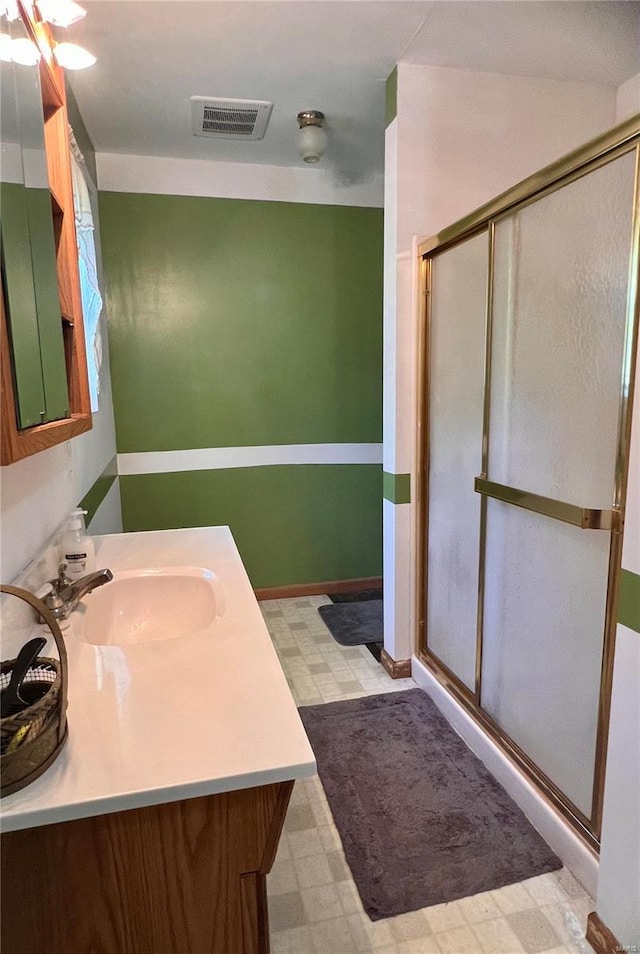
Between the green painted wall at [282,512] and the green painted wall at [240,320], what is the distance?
219 millimetres

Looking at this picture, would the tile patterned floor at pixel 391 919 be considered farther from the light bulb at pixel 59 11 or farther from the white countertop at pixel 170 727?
the light bulb at pixel 59 11

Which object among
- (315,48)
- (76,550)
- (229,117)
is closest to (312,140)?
(229,117)

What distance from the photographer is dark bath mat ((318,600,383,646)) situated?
2844 mm

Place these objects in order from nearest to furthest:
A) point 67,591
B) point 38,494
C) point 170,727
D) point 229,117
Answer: point 170,727 < point 67,591 < point 38,494 < point 229,117

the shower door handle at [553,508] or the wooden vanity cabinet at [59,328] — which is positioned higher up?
the wooden vanity cabinet at [59,328]

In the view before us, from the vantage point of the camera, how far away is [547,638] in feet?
5.23

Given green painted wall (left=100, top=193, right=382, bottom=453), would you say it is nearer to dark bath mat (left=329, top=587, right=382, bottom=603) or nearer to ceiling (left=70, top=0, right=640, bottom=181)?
ceiling (left=70, top=0, right=640, bottom=181)

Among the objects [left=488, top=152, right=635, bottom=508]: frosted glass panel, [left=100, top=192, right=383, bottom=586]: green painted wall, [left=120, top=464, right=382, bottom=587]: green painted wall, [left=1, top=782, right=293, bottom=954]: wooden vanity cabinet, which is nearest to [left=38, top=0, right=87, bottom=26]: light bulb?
[left=488, top=152, right=635, bottom=508]: frosted glass panel

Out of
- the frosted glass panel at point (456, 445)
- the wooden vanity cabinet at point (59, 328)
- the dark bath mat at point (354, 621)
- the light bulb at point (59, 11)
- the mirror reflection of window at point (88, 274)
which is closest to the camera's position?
the wooden vanity cabinet at point (59, 328)

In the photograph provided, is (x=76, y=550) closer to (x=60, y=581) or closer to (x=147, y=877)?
(x=60, y=581)

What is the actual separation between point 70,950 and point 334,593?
2735mm

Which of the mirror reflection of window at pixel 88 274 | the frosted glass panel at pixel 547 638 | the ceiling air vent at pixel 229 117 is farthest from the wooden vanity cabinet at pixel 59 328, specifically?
the frosted glass panel at pixel 547 638

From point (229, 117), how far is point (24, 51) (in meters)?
1.70

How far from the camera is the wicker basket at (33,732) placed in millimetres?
671
